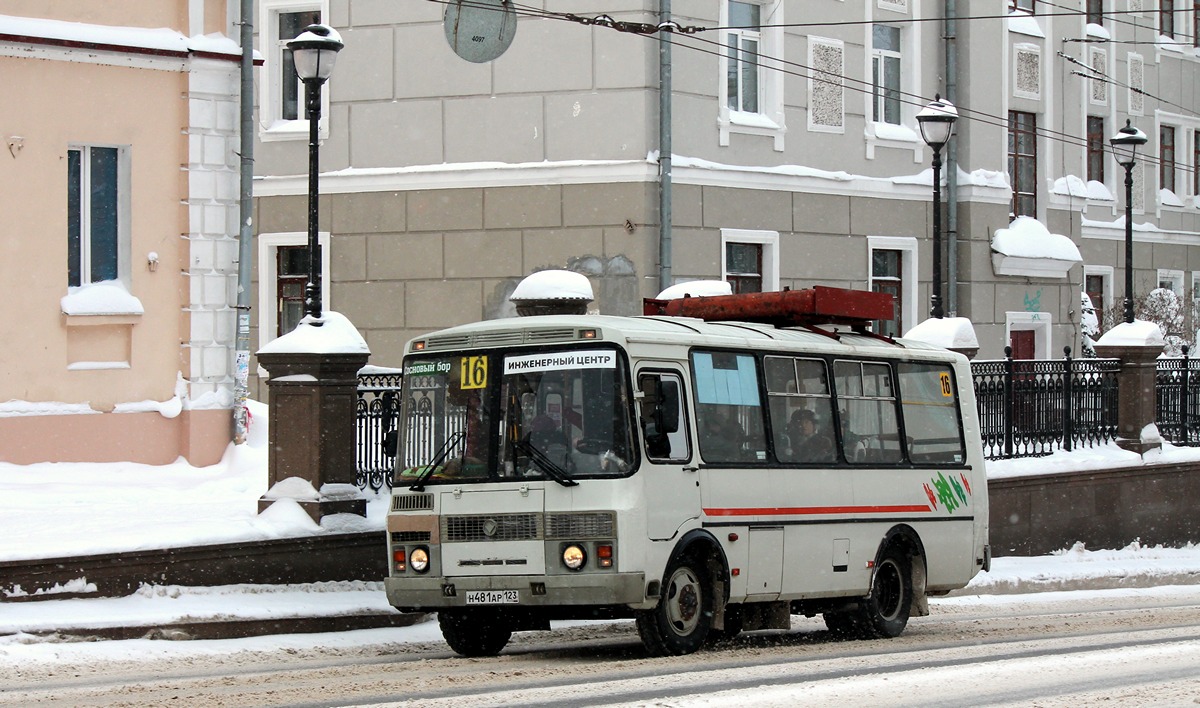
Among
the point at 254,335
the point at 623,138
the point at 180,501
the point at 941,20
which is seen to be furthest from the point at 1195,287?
the point at 180,501

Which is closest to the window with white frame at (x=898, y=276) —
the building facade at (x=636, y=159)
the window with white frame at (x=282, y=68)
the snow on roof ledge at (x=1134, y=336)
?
the building facade at (x=636, y=159)

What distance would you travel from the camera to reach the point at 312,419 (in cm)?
1744

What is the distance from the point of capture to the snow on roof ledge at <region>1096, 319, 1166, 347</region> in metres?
28.1

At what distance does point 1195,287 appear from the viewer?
1660 inches

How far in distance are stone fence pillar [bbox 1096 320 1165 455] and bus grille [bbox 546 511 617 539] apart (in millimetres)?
16448

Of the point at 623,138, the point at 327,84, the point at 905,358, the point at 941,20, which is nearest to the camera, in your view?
the point at 905,358

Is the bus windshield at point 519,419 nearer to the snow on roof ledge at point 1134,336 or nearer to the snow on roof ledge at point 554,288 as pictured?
the snow on roof ledge at point 554,288

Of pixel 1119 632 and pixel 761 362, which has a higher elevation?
pixel 761 362

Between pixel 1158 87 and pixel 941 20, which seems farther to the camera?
pixel 1158 87

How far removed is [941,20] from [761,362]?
692 inches

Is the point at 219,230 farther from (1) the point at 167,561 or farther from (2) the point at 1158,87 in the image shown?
(2) the point at 1158,87

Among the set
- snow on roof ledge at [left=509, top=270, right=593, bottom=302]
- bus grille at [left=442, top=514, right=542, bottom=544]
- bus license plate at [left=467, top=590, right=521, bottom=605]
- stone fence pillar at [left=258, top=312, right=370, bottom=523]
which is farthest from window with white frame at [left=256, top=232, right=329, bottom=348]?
bus license plate at [left=467, top=590, right=521, bottom=605]

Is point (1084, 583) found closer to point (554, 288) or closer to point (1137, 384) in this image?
point (1137, 384)

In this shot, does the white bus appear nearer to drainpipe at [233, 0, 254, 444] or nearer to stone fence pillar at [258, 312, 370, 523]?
stone fence pillar at [258, 312, 370, 523]
